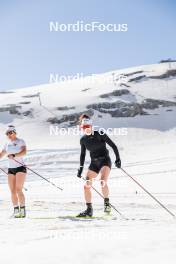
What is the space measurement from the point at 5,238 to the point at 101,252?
1.71 meters

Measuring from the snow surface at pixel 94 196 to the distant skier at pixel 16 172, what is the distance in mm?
349

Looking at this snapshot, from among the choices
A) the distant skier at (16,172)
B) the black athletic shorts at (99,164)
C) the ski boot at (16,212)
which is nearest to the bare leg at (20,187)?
the distant skier at (16,172)

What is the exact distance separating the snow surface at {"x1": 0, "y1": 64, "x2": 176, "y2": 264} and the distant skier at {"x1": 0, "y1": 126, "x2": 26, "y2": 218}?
0.35 metres

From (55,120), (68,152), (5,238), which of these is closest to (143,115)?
(55,120)

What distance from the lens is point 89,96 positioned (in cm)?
7219

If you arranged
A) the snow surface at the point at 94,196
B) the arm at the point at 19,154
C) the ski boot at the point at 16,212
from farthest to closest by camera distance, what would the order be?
1. the arm at the point at 19,154
2. the ski boot at the point at 16,212
3. the snow surface at the point at 94,196

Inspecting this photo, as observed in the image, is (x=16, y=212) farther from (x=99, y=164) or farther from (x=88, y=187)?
(x=99, y=164)

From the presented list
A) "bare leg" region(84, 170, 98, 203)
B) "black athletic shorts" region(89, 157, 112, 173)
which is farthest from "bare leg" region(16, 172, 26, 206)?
"black athletic shorts" region(89, 157, 112, 173)

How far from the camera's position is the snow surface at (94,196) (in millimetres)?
3881

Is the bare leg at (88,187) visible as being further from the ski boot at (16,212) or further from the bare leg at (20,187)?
the ski boot at (16,212)

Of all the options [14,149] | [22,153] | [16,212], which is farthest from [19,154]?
[16,212]

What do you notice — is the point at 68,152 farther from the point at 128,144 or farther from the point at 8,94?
the point at 8,94

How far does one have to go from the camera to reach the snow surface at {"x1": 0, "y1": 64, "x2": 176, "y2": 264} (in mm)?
3881

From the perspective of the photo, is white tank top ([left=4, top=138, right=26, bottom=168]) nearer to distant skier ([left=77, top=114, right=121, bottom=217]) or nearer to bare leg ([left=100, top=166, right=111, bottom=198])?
distant skier ([left=77, top=114, right=121, bottom=217])
